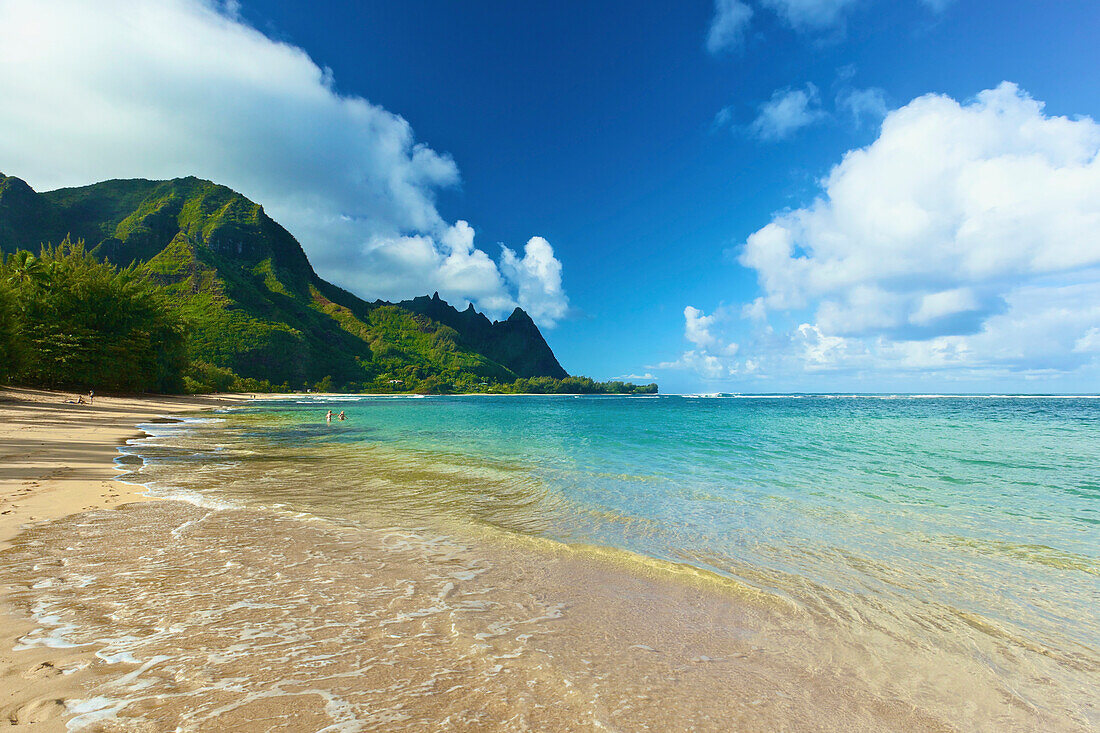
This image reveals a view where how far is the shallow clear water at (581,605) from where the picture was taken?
3.70 metres

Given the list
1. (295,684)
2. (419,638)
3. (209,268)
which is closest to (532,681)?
(419,638)

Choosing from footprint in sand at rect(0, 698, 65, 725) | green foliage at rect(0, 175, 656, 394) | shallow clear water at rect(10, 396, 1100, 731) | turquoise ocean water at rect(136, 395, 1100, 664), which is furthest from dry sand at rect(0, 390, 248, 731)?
green foliage at rect(0, 175, 656, 394)

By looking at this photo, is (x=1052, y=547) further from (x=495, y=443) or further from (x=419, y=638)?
(x=495, y=443)

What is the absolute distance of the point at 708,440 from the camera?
2989 centimetres

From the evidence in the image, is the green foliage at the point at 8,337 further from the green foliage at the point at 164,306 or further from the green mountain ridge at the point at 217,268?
the green mountain ridge at the point at 217,268

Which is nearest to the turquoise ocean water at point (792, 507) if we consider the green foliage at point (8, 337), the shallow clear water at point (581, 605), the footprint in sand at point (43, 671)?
the shallow clear water at point (581, 605)

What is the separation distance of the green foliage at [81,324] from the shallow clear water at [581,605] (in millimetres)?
44639

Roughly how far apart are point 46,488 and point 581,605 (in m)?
12.8

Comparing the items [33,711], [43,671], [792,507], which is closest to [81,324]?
[43,671]

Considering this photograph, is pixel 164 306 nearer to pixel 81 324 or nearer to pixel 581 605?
pixel 81 324

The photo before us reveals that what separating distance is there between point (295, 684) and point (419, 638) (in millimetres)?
1258

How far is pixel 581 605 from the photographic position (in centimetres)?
585

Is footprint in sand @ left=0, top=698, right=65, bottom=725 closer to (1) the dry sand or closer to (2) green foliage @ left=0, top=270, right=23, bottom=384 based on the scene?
(1) the dry sand

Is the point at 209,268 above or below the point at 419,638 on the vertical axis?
above
